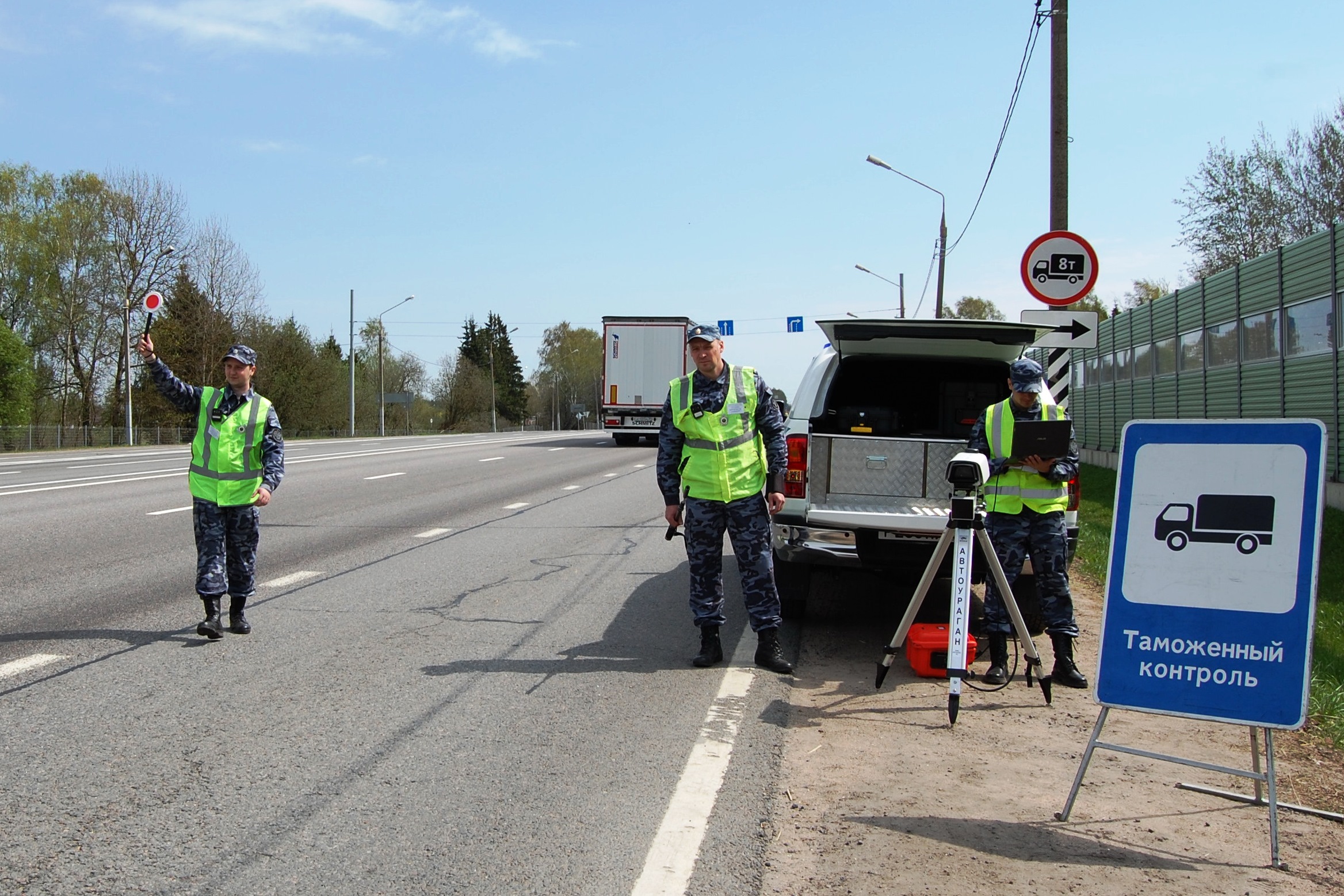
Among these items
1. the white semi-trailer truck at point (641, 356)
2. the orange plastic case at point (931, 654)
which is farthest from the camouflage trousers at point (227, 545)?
the white semi-trailer truck at point (641, 356)

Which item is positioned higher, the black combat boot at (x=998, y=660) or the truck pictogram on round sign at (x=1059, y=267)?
the truck pictogram on round sign at (x=1059, y=267)

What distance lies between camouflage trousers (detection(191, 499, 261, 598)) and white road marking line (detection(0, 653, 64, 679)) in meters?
0.93

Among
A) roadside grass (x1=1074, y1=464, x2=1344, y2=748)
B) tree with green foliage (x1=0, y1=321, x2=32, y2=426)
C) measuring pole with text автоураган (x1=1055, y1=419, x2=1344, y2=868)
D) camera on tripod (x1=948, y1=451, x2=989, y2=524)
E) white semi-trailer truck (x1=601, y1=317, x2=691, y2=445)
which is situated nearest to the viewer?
measuring pole with text автоураган (x1=1055, y1=419, x2=1344, y2=868)

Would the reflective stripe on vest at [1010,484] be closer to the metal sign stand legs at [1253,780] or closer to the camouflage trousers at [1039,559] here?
the camouflage trousers at [1039,559]

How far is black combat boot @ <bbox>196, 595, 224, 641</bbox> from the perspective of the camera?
679cm

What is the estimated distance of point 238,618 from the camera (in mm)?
7105

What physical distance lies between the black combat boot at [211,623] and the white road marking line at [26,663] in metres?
0.77

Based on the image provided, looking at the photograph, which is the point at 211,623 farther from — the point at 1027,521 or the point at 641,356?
the point at 641,356

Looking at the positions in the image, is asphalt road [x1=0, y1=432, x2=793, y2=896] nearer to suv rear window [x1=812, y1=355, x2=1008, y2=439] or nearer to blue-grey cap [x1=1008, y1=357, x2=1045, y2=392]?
suv rear window [x1=812, y1=355, x2=1008, y2=439]

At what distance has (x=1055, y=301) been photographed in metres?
10.5

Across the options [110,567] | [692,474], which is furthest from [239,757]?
[110,567]

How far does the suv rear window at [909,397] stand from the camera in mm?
8125

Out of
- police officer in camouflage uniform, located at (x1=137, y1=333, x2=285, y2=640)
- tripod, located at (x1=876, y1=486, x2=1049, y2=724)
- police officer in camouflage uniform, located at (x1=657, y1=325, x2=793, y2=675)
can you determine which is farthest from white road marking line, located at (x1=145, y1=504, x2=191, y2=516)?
tripod, located at (x1=876, y1=486, x2=1049, y2=724)

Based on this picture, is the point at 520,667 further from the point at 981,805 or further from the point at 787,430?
the point at 981,805
